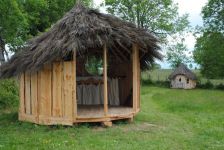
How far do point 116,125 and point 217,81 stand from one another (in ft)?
97.6

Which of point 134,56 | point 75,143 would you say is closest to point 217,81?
point 134,56

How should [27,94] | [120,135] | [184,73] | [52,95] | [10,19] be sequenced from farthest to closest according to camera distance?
[184,73], [10,19], [27,94], [52,95], [120,135]

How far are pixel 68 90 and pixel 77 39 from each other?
1.59m

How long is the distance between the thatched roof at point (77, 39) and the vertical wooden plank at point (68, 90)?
1.31 feet

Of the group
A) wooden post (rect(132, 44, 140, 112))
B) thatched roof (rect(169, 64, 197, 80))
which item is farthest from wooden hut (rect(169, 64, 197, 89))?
wooden post (rect(132, 44, 140, 112))

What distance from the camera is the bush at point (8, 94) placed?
17438mm

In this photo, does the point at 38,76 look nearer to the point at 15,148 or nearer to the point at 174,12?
the point at 15,148

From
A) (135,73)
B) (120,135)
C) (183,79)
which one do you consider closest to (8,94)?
(135,73)

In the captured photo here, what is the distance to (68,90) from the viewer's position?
1184 cm

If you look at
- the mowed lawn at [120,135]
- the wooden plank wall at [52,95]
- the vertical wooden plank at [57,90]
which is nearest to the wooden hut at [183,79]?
the mowed lawn at [120,135]

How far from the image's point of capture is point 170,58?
50.8 m

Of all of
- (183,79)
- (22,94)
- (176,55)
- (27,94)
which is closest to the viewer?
(27,94)

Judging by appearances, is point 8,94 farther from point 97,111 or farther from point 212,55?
point 212,55

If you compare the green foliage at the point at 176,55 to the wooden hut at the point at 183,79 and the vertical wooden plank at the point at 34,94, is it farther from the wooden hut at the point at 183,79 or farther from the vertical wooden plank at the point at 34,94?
the vertical wooden plank at the point at 34,94
